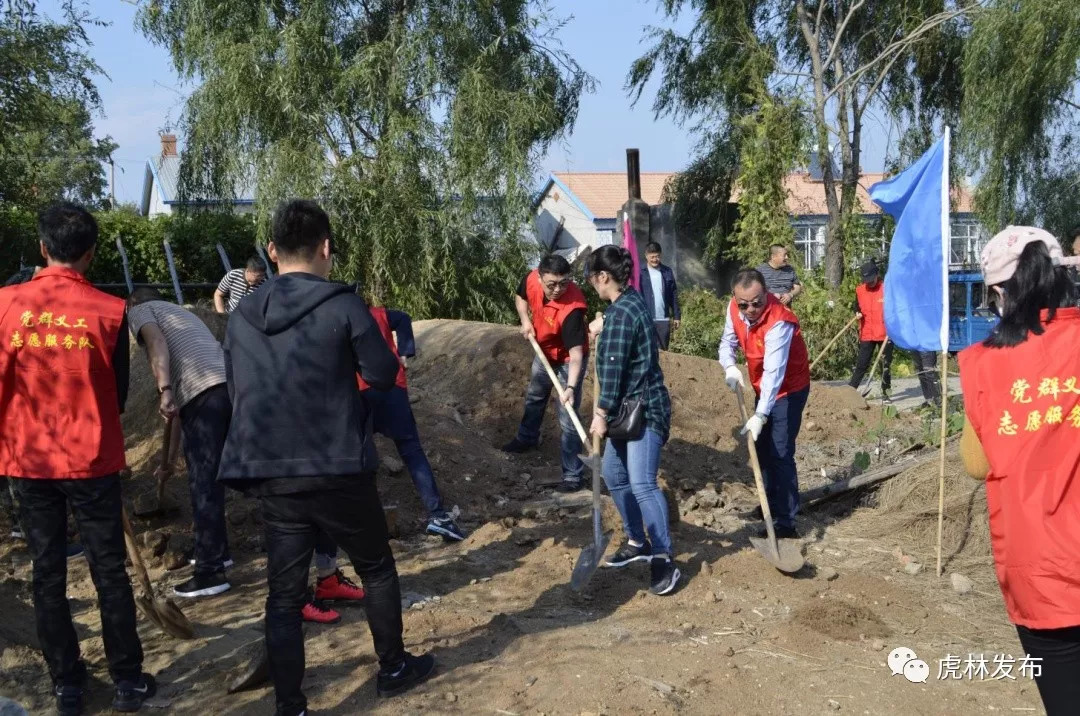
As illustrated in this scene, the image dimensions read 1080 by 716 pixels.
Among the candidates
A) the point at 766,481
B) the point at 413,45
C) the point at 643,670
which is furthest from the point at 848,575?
the point at 413,45

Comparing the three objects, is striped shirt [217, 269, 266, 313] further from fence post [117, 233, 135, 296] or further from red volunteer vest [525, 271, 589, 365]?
fence post [117, 233, 135, 296]

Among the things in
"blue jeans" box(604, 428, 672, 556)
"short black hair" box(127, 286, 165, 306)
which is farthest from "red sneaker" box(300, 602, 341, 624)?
"short black hair" box(127, 286, 165, 306)

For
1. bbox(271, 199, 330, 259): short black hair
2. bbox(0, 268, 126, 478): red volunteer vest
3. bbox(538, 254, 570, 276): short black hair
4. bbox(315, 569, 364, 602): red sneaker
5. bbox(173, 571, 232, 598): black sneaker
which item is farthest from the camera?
bbox(538, 254, 570, 276): short black hair

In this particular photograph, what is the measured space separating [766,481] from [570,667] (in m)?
2.45

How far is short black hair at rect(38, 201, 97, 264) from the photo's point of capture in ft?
12.7

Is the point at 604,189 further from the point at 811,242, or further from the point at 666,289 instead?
the point at 666,289

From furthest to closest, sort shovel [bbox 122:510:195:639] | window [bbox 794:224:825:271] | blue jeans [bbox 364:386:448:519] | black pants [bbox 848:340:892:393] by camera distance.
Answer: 1. window [bbox 794:224:825:271]
2. black pants [bbox 848:340:892:393]
3. blue jeans [bbox 364:386:448:519]
4. shovel [bbox 122:510:195:639]

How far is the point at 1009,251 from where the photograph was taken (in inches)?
110

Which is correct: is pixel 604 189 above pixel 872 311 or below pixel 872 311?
above

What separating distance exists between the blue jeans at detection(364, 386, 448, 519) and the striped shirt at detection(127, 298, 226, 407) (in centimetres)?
103

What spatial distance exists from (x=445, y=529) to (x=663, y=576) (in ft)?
5.08

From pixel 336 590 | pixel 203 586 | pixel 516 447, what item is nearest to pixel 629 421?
pixel 336 590

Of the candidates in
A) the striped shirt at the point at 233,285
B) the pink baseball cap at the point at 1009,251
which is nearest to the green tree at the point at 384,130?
the striped shirt at the point at 233,285

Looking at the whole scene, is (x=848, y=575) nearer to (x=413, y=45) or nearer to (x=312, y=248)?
(x=312, y=248)
